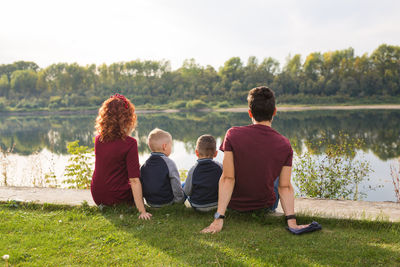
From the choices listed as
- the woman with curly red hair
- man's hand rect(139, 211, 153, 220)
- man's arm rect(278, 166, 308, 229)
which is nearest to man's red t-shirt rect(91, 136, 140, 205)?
the woman with curly red hair

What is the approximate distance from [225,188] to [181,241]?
643 mm

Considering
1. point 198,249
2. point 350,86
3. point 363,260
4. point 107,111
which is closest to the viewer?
point 363,260

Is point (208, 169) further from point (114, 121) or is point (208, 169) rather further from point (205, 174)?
point (114, 121)

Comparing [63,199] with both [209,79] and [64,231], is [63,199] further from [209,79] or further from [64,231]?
[209,79]

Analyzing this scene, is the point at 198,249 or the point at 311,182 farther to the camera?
the point at 311,182

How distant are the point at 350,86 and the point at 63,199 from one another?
6048 centimetres

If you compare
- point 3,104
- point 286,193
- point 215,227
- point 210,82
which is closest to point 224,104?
point 210,82

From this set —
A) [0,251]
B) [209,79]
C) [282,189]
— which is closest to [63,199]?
[0,251]

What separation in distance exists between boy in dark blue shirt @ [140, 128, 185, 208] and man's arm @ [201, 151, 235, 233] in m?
0.76

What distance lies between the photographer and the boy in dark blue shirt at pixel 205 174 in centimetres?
354

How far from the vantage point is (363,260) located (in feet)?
8.24

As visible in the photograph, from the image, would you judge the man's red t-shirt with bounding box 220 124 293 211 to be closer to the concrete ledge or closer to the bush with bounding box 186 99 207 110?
the concrete ledge

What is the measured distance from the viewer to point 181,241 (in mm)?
2914

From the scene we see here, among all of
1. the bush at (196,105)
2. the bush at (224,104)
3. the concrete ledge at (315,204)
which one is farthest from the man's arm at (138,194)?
the bush at (196,105)
